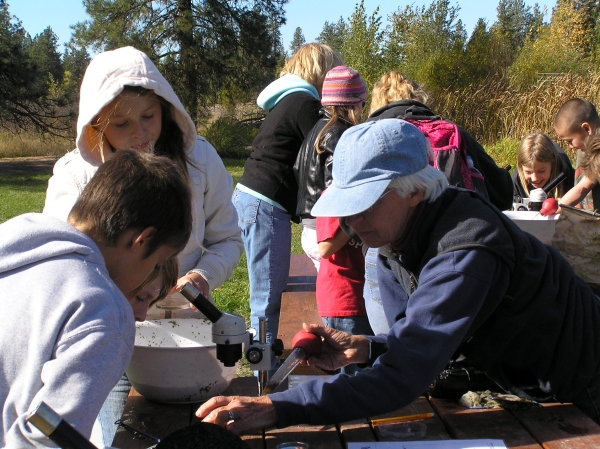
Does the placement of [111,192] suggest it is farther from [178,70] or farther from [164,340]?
[178,70]

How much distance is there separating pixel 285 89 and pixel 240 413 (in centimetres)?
276

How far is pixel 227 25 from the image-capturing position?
25078mm

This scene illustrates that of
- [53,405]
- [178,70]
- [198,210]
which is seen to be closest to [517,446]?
[53,405]

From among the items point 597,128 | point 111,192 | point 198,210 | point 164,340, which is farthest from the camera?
point 597,128

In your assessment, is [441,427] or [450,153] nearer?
[441,427]

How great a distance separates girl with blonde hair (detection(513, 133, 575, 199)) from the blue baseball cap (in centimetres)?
348

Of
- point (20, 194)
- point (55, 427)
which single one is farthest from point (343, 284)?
point (20, 194)

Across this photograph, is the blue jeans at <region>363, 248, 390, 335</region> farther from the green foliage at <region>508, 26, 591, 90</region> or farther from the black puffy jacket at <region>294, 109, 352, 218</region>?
the green foliage at <region>508, 26, 591, 90</region>

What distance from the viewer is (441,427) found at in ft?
6.26

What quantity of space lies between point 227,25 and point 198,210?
23783 mm

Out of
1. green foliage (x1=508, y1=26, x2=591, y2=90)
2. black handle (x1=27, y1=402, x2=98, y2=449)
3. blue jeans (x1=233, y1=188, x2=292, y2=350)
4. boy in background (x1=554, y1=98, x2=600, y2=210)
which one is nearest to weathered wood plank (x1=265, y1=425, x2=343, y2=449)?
black handle (x1=27, y1=402, x2=98, y2=449)

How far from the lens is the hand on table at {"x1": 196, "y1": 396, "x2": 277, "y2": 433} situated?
1.72m

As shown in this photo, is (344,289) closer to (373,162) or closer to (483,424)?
(483,424)

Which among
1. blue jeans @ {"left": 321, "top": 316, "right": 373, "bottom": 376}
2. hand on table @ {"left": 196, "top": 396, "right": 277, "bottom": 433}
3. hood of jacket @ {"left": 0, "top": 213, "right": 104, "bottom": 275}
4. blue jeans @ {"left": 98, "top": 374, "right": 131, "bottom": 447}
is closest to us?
hood of jacket @ {"left": 0, "top": 213, "right": 104, "bottom": 275}
